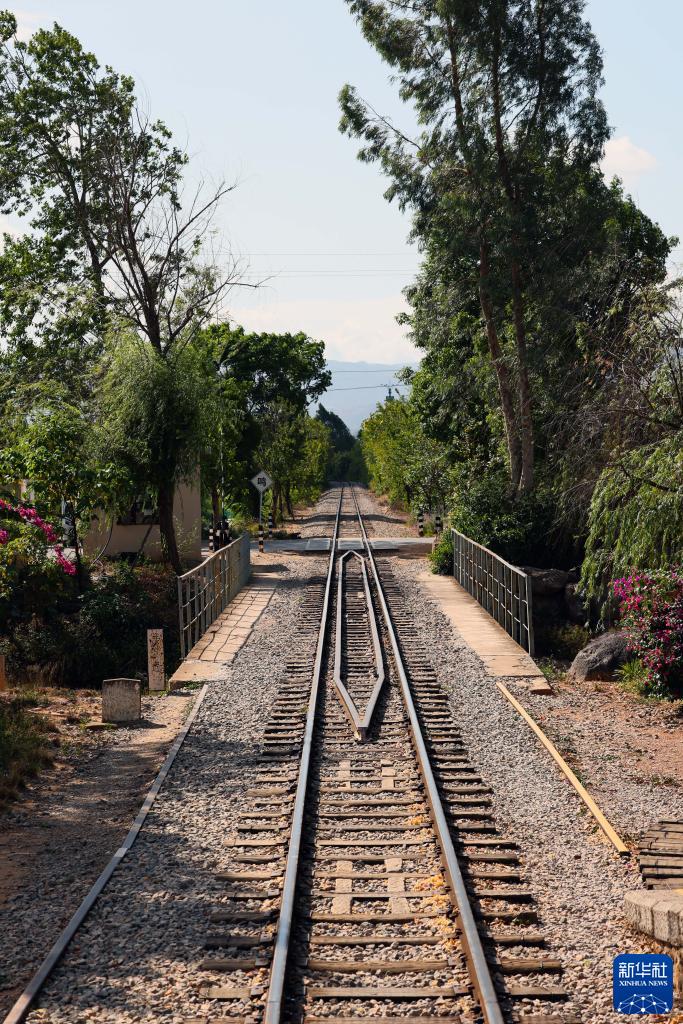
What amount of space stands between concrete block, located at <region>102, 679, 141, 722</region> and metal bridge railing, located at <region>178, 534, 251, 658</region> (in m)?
3.50

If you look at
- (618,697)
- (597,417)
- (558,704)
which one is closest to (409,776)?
(558,704)

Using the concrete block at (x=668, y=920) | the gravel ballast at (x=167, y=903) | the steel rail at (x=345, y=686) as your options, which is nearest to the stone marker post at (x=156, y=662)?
the steel rail at (x=345, y=686)

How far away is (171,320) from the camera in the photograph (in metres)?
32.2

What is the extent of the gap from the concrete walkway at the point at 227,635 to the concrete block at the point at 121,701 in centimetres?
205

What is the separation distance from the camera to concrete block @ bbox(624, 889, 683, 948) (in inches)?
257

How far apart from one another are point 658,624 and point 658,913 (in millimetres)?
8762

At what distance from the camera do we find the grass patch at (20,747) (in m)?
11.0

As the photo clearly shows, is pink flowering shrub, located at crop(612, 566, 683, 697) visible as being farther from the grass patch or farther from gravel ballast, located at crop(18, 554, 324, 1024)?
the grass patch

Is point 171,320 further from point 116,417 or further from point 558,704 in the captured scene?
point 558,704

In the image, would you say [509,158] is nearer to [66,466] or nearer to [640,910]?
[66,466]

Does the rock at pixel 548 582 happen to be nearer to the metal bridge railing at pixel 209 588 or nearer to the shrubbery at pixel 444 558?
the metal bridge railing at pixel 209 588

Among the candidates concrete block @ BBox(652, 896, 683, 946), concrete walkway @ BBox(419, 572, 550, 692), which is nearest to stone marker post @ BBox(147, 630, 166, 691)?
concrete walkway @ BBox(419, 572, 550, 692)

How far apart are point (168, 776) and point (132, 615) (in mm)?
13312

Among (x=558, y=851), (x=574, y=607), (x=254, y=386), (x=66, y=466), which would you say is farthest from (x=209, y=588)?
(x=254, y=386)
